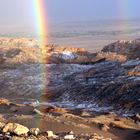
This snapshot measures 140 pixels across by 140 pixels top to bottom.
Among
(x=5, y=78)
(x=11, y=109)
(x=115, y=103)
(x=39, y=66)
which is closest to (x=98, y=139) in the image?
(x=11, y=109)

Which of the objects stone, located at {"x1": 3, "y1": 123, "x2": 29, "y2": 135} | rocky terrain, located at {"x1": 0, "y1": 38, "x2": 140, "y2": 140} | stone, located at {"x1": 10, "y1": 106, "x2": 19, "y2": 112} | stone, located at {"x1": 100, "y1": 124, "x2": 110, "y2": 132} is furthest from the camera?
stone, located at {"x1": 10, "y1": 106, "x2": 19, "y2": 112}

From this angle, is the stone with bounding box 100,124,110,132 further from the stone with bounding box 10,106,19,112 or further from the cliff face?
the stone with bounding box 10,106,19,112

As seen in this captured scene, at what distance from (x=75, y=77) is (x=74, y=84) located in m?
2.07

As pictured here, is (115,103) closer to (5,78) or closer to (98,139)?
(98,139)

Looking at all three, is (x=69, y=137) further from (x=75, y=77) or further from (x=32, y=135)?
(x=75, y=77)

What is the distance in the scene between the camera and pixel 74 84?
85.8ft

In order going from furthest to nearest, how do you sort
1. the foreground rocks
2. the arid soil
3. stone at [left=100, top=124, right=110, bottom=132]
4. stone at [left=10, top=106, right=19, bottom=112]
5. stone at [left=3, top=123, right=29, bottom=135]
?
1. stone at [left=10, top=106, right=19, bottom=112]
2. stone at [left=100, top=124, right=110, bottom=132]
3. the arid soil
4. stone at [left=3, top=123, right=29, bottom=135]
5. the foreground rocks

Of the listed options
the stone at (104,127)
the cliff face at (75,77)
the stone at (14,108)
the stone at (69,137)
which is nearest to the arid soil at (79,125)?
the stone at (104,127)

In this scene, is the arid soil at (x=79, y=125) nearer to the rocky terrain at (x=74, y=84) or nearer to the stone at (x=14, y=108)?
the rocky terrain at (x=74, y=84)

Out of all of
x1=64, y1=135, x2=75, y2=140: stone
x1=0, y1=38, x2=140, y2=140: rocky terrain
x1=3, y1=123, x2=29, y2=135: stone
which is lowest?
x1=0, y1=38, x2=140, y2=140: rocky terrain

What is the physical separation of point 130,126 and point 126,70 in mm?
10508

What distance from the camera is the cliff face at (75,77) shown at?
22.3m

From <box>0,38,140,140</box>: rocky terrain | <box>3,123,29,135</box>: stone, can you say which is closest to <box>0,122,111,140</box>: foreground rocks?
<box>3,123,29,135</box>: stone

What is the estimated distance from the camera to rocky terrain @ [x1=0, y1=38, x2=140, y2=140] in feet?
61.7
